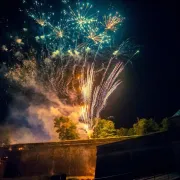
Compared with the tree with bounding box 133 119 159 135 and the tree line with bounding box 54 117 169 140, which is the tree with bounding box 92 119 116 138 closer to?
the tree line with bounding box 54 117 169 140

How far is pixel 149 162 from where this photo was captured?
647 inches

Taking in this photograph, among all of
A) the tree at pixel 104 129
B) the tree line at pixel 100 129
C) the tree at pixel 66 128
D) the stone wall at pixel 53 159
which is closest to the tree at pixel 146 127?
the tree line at pixel 100 129

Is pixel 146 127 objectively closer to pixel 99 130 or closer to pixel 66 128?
pixel 99 130

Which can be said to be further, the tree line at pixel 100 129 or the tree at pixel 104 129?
the tree at pixel 104 129

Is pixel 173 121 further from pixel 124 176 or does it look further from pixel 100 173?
pixel 100 173

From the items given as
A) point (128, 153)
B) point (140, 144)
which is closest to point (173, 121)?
point (140, 144)

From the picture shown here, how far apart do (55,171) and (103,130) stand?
1026 cm

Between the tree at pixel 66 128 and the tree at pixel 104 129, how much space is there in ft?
9.55

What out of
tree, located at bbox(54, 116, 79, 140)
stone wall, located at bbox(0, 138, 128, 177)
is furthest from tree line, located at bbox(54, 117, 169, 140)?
stone wall, located at bbox(0, 138, 128, 177)

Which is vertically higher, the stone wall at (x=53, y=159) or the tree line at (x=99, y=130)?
the tree line at (x=99, y=130)

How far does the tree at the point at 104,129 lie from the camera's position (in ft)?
100

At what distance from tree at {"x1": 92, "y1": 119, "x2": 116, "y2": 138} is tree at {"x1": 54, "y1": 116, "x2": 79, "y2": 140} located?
2.91 m

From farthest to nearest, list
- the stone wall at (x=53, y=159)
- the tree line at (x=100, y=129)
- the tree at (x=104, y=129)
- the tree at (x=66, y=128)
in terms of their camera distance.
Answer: the tree at (x=104, y=129) → the tree at (x=66, y=128) → the tree line at (x=100, y=129) → the stone wall at (x=53, y=159)

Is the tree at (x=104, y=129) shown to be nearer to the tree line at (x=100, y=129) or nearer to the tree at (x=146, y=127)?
the tree line at (x=100, y=129)
